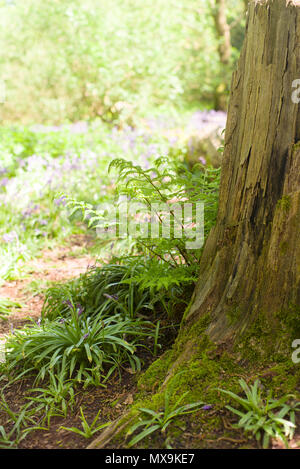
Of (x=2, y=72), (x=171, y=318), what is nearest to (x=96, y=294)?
(x=171, y=318)

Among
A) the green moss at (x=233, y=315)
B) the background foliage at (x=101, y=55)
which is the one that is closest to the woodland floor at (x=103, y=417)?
the green moss at (x=233, y=315)

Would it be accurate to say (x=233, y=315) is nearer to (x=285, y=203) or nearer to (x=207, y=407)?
(x=207, y=407)

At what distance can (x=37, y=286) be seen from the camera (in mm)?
4348

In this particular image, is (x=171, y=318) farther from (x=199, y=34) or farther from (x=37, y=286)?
(x=199, y=34)

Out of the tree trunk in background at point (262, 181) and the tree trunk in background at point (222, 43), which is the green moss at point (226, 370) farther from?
the tree trunk in background at point (222, 43)

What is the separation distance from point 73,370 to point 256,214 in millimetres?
1464

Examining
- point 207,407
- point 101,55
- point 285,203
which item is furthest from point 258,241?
point 101,55

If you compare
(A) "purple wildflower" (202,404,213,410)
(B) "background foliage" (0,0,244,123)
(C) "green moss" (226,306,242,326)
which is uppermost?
(B) "background foliage" (0,0,244,123)

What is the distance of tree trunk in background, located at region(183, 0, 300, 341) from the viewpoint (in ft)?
Answer: 7.20

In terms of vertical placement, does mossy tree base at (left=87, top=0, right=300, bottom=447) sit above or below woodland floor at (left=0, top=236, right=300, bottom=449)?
above

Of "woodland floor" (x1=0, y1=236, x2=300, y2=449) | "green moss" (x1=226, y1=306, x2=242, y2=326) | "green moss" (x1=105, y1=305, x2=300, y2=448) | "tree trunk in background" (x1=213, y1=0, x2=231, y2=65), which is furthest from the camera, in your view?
"tree trunk in background" (x1=213, y1=0, x2=231, y2=65)

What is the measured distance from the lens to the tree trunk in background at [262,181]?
7.20 ft

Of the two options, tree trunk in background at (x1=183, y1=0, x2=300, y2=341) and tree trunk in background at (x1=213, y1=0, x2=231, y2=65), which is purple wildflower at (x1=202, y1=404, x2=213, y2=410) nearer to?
tree trunk in background at (x1=183, y1=0, x2=300, y2=341)

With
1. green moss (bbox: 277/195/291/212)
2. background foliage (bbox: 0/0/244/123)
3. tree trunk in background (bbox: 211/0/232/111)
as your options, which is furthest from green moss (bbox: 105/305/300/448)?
tree trunk in background (bbox: 211/0/232/111)
